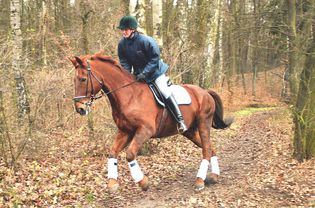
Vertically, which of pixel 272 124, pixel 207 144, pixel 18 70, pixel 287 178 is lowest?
pixel 272 124

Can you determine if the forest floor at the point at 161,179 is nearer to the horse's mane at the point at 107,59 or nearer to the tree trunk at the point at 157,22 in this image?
the horse's mane at the point at 107,59

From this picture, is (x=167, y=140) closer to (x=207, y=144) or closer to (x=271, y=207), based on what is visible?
(x=207, y=144)

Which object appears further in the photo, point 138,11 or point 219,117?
point 138,11

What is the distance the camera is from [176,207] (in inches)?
255

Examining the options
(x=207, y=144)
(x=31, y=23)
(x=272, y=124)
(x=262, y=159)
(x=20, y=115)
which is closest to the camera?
(x=207, y=144)

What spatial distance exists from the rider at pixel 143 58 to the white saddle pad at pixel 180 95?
7.5 inches

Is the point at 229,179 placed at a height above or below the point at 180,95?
below

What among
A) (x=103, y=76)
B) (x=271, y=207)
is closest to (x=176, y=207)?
(x=271, y=207)

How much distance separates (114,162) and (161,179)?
1965 mm

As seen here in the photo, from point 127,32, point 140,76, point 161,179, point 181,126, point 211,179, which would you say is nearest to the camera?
point 127,32

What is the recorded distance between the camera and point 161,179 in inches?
332

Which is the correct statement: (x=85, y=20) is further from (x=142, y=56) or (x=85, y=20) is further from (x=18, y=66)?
(x=142, y=56)

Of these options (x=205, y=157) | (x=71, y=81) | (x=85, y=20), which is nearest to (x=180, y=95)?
(x=205, y=157)

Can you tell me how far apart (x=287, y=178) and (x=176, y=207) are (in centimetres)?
270
